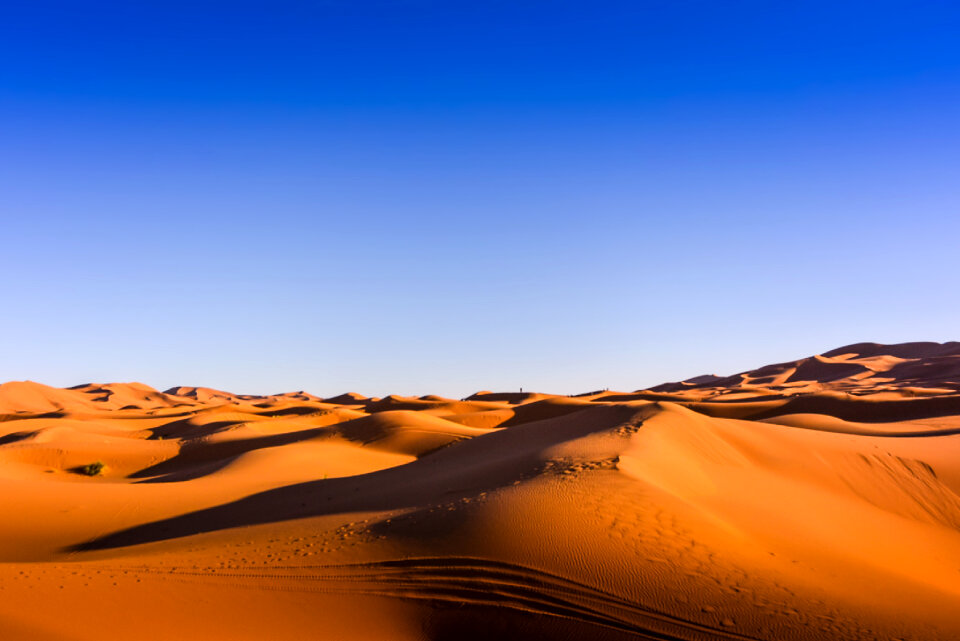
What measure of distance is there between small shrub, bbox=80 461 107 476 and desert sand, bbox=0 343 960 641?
6.16 m

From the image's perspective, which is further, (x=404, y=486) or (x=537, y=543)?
(x=404, y=486)

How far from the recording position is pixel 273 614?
722 centimetres

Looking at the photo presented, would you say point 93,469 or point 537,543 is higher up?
point 93,469

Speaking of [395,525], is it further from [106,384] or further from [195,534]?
[106,384]

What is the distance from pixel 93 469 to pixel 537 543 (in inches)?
902

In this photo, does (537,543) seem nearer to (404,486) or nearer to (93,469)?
(404,486)

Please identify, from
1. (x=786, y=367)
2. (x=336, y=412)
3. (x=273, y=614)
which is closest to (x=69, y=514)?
(x=273, y=614)

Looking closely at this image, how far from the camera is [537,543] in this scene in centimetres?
801

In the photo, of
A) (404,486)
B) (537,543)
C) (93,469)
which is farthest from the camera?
(93,469)

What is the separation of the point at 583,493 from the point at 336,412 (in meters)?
34.9

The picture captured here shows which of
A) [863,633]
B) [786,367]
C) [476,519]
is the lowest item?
[863,633]

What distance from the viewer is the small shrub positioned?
2522 centimetres

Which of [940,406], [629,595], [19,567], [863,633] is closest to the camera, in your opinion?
[863,633]

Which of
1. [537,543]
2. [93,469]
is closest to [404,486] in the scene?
[537,543]
